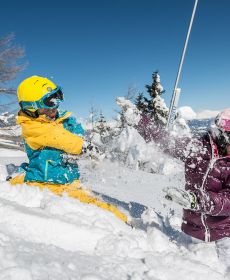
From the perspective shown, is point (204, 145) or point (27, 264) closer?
point (27, 264)

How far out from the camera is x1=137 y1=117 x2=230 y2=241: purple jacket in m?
3.40

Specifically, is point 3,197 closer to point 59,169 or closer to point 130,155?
point 59,169

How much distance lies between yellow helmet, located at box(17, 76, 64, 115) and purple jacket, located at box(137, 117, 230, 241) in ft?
5.52

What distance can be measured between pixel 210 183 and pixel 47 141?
1960mm

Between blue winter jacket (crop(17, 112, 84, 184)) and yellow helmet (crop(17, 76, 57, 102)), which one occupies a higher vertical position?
yellow helmet (crop(17, 76, 57, 102))

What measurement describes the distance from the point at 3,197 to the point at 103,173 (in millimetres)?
5379

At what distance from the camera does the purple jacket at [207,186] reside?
134 inches

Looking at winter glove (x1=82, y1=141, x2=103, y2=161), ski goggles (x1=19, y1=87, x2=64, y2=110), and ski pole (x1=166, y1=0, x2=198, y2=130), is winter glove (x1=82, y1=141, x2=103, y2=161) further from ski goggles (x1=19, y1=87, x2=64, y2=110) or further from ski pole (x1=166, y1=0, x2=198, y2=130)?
ski pole (x1=166, y1=0, x2=198, y2=130)

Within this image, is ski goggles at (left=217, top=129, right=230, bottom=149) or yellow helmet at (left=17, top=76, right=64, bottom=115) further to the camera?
yellow helmet at (left=17, top=76, right=64, bottom=115)

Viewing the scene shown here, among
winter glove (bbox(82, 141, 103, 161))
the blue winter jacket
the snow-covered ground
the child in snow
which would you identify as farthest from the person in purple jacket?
→ the blue winter jacket

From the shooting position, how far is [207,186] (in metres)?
3.61

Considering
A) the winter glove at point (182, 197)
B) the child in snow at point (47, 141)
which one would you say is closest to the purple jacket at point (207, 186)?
the winter glove at point (182, 197)

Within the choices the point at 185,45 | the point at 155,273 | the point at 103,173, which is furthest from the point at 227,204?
the point at 185,45

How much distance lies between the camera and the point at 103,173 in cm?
919
